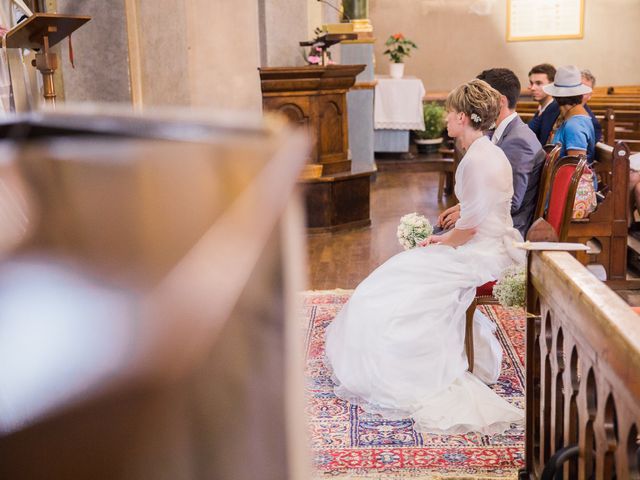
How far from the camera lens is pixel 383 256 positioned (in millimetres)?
6730

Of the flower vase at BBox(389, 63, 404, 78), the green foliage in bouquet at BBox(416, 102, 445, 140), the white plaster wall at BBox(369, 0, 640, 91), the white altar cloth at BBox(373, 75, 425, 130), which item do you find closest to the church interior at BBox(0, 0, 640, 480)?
the white altar cloth at BBox(373, 75, 425, 130)

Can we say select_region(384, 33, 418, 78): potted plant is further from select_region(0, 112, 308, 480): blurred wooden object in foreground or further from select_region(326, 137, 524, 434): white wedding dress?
select_region(0, 112, 308, 480): blurred wooden object in foreground

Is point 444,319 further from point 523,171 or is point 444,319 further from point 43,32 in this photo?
point 43,32

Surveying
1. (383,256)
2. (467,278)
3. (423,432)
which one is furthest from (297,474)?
(383,256)

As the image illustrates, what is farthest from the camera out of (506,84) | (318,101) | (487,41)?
(487,41)

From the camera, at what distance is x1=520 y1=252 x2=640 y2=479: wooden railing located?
172cm

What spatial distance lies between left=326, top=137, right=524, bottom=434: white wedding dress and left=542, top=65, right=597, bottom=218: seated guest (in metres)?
1.75

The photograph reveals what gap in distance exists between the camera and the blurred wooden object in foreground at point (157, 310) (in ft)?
1.35

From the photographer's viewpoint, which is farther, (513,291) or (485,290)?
(485,290)

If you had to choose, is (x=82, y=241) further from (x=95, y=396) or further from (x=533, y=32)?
(x=533, y=32)

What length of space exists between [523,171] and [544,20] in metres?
12.5

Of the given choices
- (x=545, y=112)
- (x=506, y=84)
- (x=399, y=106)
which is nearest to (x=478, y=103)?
(x=506, y=84)

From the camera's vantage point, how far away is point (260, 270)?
0.46 meters

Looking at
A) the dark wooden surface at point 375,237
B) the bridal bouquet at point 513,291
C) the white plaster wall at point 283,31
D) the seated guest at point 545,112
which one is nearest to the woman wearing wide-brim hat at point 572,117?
the seated guest at point 545,112
